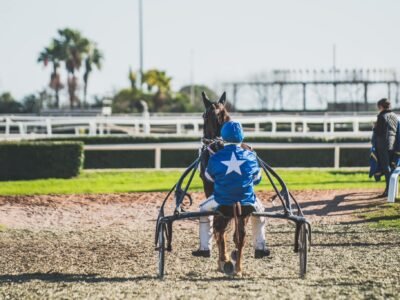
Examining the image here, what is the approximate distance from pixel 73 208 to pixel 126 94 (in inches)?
2100

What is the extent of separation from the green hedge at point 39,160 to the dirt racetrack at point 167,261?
19.0ft

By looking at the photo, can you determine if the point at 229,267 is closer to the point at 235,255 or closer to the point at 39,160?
the point at 235,255

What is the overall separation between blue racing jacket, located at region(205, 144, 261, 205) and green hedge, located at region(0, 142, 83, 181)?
13.3 metres

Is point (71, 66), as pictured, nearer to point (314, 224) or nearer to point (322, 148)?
point (322, 148)

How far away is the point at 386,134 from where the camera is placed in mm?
14727

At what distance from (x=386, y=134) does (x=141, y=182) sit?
7.17m

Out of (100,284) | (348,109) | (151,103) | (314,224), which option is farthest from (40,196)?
(151,103)

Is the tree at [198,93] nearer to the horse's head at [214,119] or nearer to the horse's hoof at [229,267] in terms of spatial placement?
the horse's head at [214,119]

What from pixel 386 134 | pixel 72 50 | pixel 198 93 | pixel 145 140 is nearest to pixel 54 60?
pixel 72 50

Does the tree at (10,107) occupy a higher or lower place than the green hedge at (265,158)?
higher

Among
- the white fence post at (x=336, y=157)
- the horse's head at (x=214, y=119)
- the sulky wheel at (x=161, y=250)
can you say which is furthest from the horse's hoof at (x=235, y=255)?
the white fence post at (x=336, y=157)

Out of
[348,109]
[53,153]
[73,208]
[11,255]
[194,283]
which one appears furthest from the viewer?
[348,109]

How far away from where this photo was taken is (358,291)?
7.15 m

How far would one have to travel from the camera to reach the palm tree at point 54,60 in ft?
232
